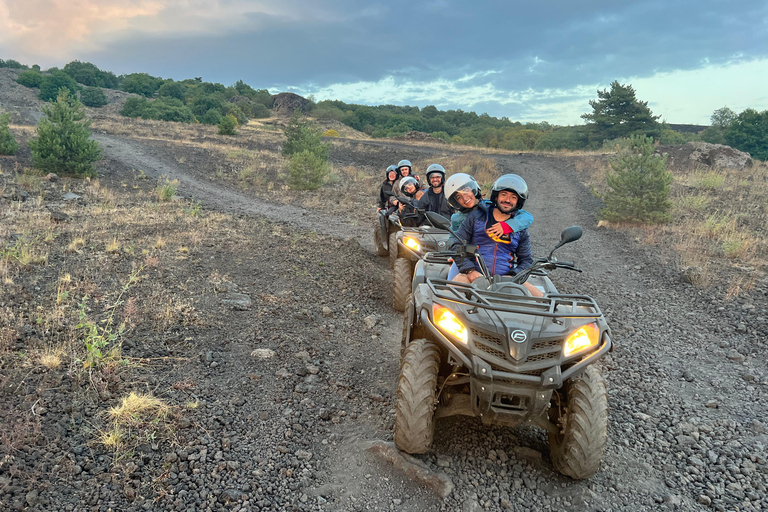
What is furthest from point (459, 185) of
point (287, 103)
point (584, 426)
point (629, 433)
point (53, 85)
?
point (287, 103)

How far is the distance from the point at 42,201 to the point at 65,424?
1023 centimetres

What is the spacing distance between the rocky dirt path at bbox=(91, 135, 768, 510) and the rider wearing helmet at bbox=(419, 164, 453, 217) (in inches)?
70.7

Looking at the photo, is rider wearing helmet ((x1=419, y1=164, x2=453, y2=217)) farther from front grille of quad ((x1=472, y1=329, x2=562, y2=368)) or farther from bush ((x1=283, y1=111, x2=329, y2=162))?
bush ((x1=283, y1=111, x2=329, y2=162))

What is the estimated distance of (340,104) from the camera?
80.9m

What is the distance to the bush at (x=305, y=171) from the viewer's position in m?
17.2

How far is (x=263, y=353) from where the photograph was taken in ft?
15.6

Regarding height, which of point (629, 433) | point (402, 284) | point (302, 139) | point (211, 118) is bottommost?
point (629, 433)

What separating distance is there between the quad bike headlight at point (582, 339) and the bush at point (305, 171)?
15.2 meters

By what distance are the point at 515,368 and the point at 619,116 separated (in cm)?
4287

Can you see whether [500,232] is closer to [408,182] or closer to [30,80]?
[408,182]

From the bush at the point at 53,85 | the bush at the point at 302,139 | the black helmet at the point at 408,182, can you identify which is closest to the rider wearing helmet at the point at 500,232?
the black helmet at the point at 408,182

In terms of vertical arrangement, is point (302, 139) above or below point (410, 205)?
above

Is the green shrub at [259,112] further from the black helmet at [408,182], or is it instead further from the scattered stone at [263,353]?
the scattered stone at [263,353]

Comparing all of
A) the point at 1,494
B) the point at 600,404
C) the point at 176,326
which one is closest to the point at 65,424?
the point at 1,494
